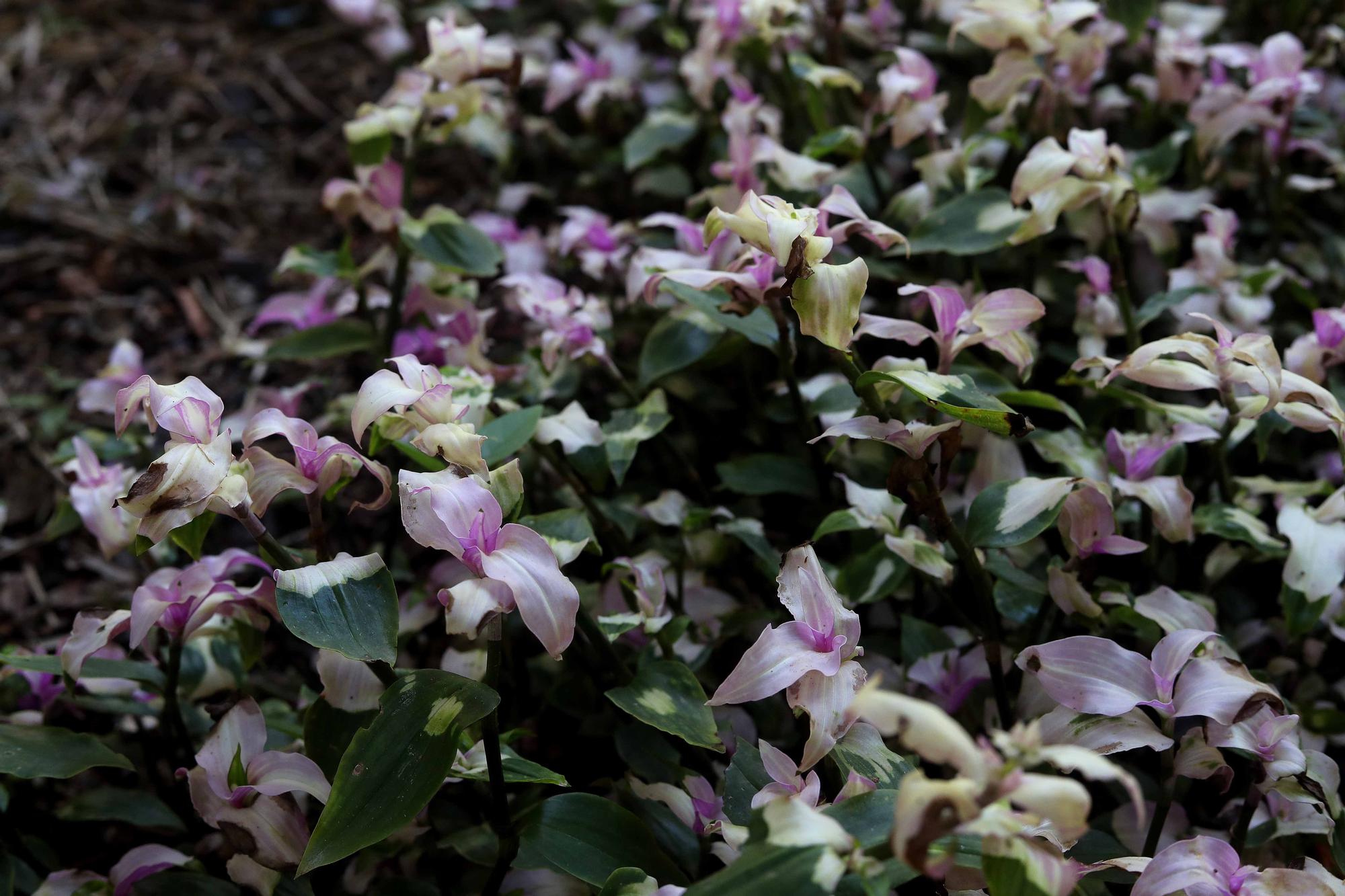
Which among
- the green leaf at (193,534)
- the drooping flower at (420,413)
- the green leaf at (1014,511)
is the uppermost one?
the drooping flower at (420,413)


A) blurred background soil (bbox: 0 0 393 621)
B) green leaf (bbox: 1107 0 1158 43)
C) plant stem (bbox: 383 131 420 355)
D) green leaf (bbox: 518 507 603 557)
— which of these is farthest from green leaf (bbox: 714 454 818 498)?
blurred background soil (bbox: 0 0 393 621)

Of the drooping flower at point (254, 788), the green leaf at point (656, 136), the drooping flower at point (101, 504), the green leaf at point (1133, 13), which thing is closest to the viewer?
the drooping flower at point (254, 788)

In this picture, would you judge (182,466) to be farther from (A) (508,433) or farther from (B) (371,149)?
(B) (371,149)

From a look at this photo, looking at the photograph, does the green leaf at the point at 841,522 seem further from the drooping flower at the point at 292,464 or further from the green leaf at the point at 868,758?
the drooping flower at the point at 292,464

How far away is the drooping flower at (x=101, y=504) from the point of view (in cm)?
125

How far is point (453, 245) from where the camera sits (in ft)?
4.91

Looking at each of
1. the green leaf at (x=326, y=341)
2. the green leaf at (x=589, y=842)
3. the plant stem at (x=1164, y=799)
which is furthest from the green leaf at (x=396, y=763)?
the green leaf at (x=326, y=341)

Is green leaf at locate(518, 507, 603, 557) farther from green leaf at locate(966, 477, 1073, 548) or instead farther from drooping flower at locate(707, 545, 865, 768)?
green leaf at locate(966, 477, 1073, 548)

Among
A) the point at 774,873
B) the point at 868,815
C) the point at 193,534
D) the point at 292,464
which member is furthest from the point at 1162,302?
the point at 193,534

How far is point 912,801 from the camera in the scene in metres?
0.62

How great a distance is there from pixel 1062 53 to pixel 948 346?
61 cm

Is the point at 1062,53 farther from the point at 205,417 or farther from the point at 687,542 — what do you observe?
the point at 205,417

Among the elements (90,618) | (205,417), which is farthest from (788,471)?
(90,618)

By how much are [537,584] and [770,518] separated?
0.67 meters
